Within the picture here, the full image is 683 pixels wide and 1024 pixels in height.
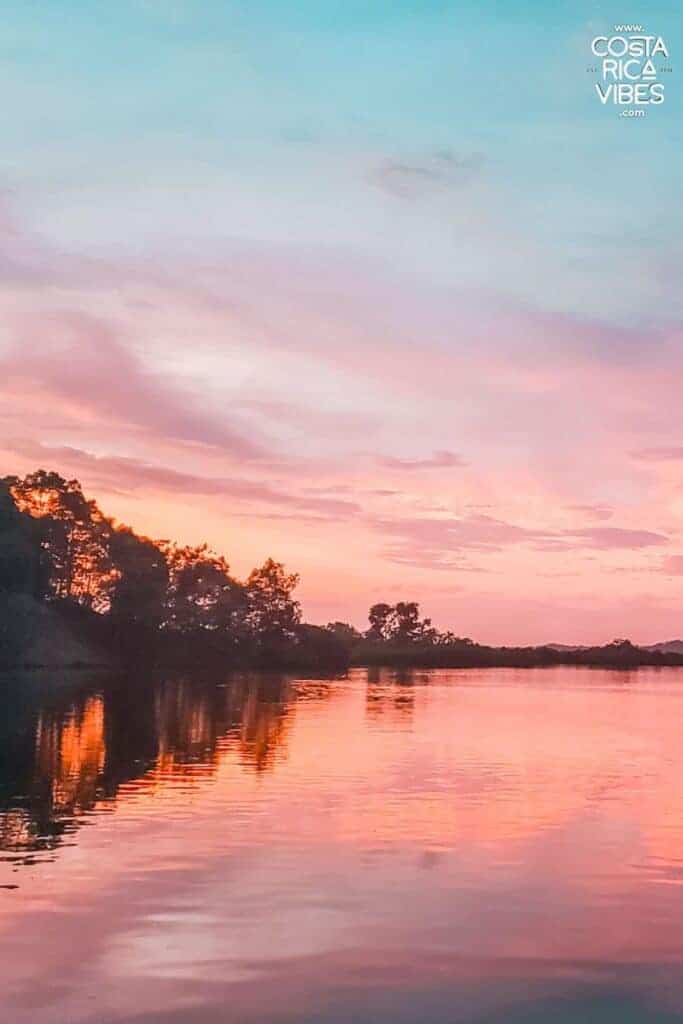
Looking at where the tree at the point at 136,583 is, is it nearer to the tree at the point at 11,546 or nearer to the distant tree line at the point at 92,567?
the distant tree line at the point at 92,567

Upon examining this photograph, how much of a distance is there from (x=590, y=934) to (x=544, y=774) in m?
26.9

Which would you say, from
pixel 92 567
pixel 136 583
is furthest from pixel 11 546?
pixel 92 567

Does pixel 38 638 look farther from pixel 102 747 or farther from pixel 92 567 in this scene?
pixel 102 747

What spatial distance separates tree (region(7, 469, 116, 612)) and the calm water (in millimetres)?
116172

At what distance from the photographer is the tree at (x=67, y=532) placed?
172 m

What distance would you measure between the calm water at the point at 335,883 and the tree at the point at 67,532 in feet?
381

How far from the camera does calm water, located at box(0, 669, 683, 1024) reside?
17.9m

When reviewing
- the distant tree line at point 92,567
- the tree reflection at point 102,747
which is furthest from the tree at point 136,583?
the tree reflection at point 102,747

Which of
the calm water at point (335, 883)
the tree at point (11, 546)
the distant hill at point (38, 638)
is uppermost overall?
the tree at point (11, 546)

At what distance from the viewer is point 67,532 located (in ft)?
570

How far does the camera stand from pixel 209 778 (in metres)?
44.3

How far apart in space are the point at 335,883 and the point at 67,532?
499 feet

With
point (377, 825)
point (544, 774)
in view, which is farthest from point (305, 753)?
point (377, 825)

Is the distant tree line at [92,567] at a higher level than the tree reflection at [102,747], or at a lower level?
higher
